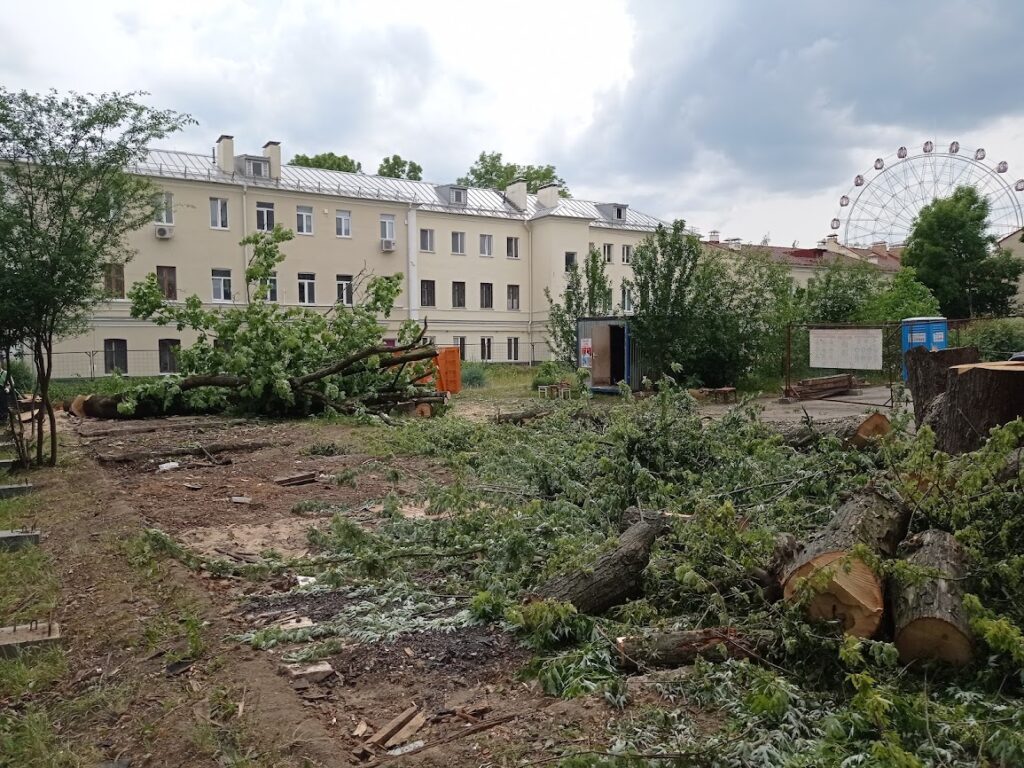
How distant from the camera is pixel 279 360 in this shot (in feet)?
52.7

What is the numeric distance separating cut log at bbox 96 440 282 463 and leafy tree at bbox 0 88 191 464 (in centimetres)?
112

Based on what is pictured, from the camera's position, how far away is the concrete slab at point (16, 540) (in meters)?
6.50

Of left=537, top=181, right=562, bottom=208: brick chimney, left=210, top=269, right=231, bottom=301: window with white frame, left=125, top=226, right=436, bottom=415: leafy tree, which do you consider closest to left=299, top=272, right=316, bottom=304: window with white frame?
left=210, top=269, right=231, bottom=301: window with white frame

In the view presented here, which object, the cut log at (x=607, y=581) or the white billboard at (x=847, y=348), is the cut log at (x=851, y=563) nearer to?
the cut log at (x=607, y=581)

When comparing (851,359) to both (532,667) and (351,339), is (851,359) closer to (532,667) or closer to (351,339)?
(351,339)

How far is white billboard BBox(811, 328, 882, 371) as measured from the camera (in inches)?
732

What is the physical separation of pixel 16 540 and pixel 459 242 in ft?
123

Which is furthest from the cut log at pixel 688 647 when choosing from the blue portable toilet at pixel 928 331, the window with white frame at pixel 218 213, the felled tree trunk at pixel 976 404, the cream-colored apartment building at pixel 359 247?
the window with white frame at pixel 218 213

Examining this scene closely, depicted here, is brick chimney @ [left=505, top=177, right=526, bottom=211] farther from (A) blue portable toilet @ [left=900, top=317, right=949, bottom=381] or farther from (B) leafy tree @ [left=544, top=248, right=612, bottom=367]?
(A) blue portable toilet @ [left=900, top=317, right=949, bottom=381]

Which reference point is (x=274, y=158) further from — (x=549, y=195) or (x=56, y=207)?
(x=56, y=207)

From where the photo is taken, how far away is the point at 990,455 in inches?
154

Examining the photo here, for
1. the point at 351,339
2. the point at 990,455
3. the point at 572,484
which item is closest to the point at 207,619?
the point at 572,484

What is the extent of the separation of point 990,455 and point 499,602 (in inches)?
102

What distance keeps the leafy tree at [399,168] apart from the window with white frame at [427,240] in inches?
506
